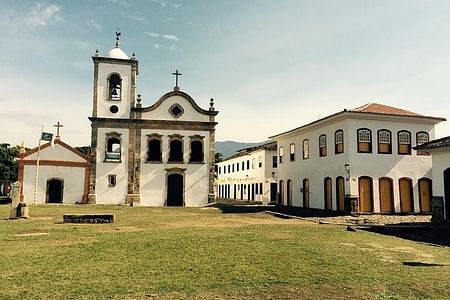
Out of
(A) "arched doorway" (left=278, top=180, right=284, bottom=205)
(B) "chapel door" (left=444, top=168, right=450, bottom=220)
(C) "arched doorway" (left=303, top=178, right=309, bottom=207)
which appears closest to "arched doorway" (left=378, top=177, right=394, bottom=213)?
(C) "arched doorway" (left=303, top=178, right=309, bottom=207)

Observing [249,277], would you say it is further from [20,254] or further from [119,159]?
[119,159]

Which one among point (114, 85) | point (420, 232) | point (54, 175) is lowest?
point (420, 232)

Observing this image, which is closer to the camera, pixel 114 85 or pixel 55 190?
pixel 55 190

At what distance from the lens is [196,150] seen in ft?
106

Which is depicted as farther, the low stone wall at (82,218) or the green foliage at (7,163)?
the green foliage at (7,163)

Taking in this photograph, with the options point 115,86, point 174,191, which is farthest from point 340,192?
point 115,86

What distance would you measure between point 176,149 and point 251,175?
48.8ft

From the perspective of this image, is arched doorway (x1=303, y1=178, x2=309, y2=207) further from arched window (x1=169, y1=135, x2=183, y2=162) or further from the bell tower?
the bell tower

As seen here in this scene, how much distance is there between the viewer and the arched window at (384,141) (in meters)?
22.1

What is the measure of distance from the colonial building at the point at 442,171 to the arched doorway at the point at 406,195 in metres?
6.09

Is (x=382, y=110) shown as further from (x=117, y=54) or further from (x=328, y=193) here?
(x=117, y=54)

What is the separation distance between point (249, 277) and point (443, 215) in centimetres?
1260

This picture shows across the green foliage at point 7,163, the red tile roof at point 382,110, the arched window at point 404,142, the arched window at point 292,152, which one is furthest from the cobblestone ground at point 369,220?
the green foliage at point 7,163

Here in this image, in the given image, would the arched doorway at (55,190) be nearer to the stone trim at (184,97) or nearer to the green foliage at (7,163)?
the stone trim at (184,97)
